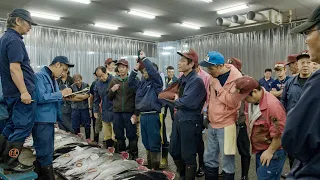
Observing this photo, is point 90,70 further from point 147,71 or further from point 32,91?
point 32,91

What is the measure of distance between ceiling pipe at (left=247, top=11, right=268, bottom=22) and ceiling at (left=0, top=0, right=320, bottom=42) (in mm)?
172


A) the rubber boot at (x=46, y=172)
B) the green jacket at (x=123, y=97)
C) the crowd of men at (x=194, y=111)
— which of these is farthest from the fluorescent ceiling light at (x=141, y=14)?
the rubber boot at (x=46, y=172)

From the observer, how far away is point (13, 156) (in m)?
2.50

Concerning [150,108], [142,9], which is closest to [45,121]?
[150,108]

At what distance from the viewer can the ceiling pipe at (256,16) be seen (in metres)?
6.64

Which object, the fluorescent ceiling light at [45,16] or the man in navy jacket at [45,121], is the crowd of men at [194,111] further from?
the fluorescent ceiling light at [45,16]

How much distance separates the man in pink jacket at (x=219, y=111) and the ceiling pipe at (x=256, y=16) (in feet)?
14.8

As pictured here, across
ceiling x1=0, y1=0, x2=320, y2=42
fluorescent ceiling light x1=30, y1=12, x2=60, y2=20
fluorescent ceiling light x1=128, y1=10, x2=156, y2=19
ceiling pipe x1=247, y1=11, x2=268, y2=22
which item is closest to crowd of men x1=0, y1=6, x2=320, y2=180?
ceiling x1=0, y1=0, x2=320, y2=42

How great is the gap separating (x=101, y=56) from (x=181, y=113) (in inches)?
295

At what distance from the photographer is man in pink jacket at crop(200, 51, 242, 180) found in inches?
101

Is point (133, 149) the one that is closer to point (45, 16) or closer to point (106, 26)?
point (45, 16)

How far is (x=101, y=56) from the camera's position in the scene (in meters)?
9.89

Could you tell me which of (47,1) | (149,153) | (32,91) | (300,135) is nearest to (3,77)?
(32,91)

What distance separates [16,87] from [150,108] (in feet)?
5.46
